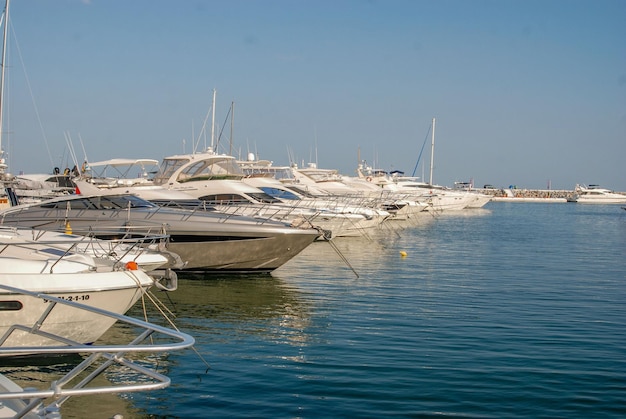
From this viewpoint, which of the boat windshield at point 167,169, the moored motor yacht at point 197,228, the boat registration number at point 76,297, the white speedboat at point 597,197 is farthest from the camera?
the white speedboat at point 597,197

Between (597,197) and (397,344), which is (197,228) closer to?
(397,344)

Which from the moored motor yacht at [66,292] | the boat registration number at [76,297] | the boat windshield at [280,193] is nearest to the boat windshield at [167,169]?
the boat windshield at [280,193]

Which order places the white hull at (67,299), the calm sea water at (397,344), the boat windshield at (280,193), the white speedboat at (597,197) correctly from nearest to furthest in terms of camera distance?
the calm sea water at (397,344)
the white hull at (67,299)
the boat windshield at (280,193)
the white speedboat at (597,197)

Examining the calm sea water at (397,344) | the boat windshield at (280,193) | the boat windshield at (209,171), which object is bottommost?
the calm sea water at (397,344)

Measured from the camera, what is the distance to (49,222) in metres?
19.2

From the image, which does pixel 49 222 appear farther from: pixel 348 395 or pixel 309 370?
pixel 348 395

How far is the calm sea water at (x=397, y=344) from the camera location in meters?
9.40

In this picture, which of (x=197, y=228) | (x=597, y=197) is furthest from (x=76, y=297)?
(x=597, y=197)

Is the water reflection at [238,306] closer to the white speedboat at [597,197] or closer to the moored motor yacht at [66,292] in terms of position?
the moored motor yacht at [66,292]

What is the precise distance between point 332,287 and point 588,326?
659cm

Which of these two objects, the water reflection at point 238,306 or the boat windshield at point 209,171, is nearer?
the water reflection at point 238,306

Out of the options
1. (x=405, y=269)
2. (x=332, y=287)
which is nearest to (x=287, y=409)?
(x=332, y=287)

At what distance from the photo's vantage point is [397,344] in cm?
1242

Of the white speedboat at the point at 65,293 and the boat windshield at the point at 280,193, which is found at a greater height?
the boat windshield at the point at 280,193
